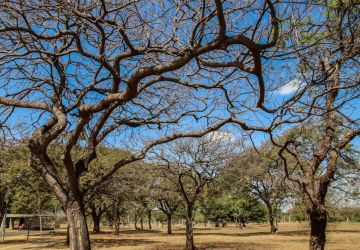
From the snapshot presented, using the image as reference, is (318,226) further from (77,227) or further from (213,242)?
(213,242)

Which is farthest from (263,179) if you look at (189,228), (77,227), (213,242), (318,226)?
(77,227)

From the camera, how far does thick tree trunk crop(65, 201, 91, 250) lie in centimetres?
690

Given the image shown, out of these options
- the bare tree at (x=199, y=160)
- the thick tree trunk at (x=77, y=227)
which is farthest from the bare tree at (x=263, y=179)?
the thick tree trunk at (x=77, y=227)

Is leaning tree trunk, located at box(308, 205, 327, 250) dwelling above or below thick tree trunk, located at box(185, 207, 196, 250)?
above

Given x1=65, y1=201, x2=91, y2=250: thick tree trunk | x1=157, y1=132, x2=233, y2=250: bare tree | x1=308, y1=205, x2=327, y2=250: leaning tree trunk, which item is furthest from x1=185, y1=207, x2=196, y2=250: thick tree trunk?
x1=65, y1=201, x2=91, y2=250: thick tree trunk

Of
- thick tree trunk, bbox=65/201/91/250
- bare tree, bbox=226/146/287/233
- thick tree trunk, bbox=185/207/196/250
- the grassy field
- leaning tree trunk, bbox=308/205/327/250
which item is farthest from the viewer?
bare tree, bbox=226/146/287/233

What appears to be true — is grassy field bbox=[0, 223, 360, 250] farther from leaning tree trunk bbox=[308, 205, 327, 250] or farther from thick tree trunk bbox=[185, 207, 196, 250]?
leaning tree trunk bbox=[308, 205, 327, 250]

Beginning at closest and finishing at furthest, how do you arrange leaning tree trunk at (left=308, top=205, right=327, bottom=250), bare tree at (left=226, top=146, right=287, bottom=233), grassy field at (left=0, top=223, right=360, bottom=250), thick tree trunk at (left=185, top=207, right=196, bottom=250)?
leaning tree trunk at (left=308, top=205, right=327, bottom=250) < thick tree trunk at (left=185, top=207, right=196, bottom=250) < grassy field at (left=0, top=223, right=360, bottom=250) < bare tree at (left=226, top=146, right=287, bottom=233)

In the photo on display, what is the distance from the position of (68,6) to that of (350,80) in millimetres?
5101

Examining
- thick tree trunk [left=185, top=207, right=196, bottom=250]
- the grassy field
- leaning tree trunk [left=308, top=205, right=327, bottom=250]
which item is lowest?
the grassy field

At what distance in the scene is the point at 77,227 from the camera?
23.1ft

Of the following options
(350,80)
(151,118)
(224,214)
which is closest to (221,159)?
(151,118)

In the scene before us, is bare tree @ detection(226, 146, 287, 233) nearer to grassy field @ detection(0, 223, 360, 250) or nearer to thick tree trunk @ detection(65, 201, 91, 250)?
grassy field @ detection(0, 223, 360, 250)

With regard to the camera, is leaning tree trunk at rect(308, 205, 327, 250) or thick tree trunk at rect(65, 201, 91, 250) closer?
thick tree trunk at rect(65, 201, 91, 250)
